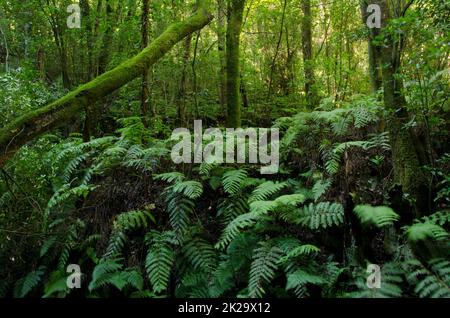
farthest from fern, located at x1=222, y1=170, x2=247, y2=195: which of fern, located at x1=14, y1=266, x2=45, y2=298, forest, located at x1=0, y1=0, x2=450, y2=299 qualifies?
fern, located at x1=14, y1=266, x2=45, y2=298

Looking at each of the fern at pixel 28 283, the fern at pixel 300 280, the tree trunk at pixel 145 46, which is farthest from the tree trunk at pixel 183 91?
the fern at pixel 300 280

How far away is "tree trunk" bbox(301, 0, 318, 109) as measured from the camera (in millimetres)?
9195

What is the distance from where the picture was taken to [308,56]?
1022cm

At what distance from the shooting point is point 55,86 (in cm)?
894

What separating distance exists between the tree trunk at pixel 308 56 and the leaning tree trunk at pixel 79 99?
3.79 metres

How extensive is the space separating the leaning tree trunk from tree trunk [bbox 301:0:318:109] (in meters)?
3.79

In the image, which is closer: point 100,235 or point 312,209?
point 312,209

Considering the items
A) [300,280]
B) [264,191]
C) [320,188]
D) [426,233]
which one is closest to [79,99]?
[264,191]

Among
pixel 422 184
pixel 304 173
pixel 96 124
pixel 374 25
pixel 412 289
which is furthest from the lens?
pixel 96 124

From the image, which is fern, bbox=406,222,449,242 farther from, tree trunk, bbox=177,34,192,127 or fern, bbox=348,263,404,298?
tree trunk, bbox=177,34,192,127
